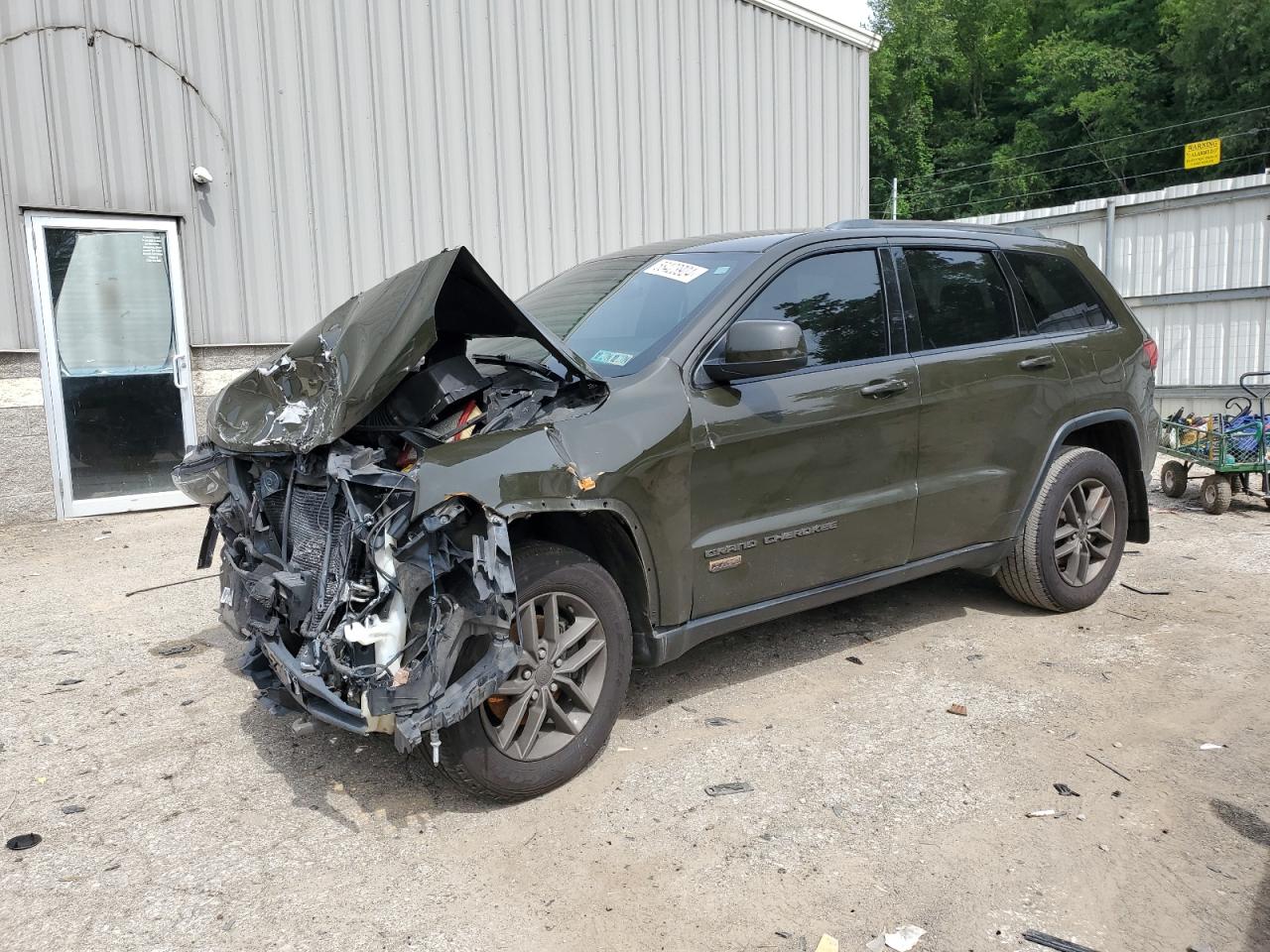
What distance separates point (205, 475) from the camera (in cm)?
383

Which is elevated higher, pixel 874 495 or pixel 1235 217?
pixel 1235 217

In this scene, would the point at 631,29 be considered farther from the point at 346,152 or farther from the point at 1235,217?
the point at 1235,217

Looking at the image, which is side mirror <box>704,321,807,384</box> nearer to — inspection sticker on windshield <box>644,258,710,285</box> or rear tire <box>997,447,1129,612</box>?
inspection sticker on windshield <box>644,258,710,285</box>

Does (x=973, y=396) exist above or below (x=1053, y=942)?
above

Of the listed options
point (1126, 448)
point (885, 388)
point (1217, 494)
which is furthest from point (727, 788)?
point (1217, 494)

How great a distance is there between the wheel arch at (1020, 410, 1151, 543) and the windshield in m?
2.31

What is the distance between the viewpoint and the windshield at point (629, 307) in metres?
3.91

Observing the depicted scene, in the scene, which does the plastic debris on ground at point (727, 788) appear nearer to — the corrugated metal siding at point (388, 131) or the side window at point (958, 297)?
the side window at point (958, 297)

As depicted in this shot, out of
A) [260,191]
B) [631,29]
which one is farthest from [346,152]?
[631,29]

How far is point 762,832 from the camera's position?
10.5ft

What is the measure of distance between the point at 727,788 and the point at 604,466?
3.96 feet

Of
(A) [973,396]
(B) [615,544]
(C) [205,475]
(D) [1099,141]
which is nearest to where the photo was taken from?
(B) [615,544]

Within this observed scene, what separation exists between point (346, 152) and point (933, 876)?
8.57 metres

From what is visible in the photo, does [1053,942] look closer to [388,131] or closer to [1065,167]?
[388,131]
